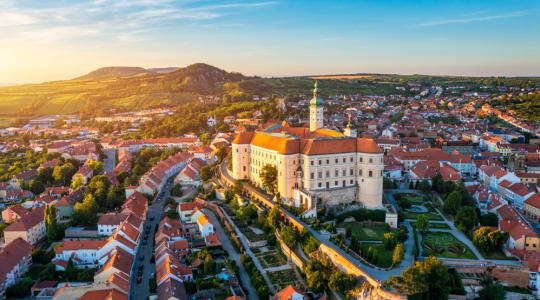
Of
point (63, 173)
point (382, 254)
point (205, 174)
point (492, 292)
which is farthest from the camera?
point (63, 173)

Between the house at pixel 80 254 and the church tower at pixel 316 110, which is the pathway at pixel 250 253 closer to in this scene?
the house at pixel 80 254

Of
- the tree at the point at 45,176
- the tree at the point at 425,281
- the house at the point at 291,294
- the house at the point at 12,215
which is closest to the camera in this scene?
the tree at the point at 425,281

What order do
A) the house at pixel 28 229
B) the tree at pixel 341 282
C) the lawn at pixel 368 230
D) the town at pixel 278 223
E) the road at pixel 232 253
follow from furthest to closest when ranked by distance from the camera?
1. the house at pixel 28 229
2. the lawn at pixel 368 230
3. the road at pixel 232 253
4. the town at pixel 278 223
5. the tree at pixel 341 282

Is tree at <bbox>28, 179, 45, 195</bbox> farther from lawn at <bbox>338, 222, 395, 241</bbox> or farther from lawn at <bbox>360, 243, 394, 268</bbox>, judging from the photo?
lawn at <bbox>360, 243, 394, 268</bbox>

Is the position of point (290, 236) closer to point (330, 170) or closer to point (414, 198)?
point (330, 170)

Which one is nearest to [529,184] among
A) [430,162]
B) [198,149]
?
[430,162]

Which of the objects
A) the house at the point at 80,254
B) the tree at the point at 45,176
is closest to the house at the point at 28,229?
the house at the point at 80,254

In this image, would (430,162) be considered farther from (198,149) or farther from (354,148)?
(198,149)

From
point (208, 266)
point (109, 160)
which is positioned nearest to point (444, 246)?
point (208, 266)
